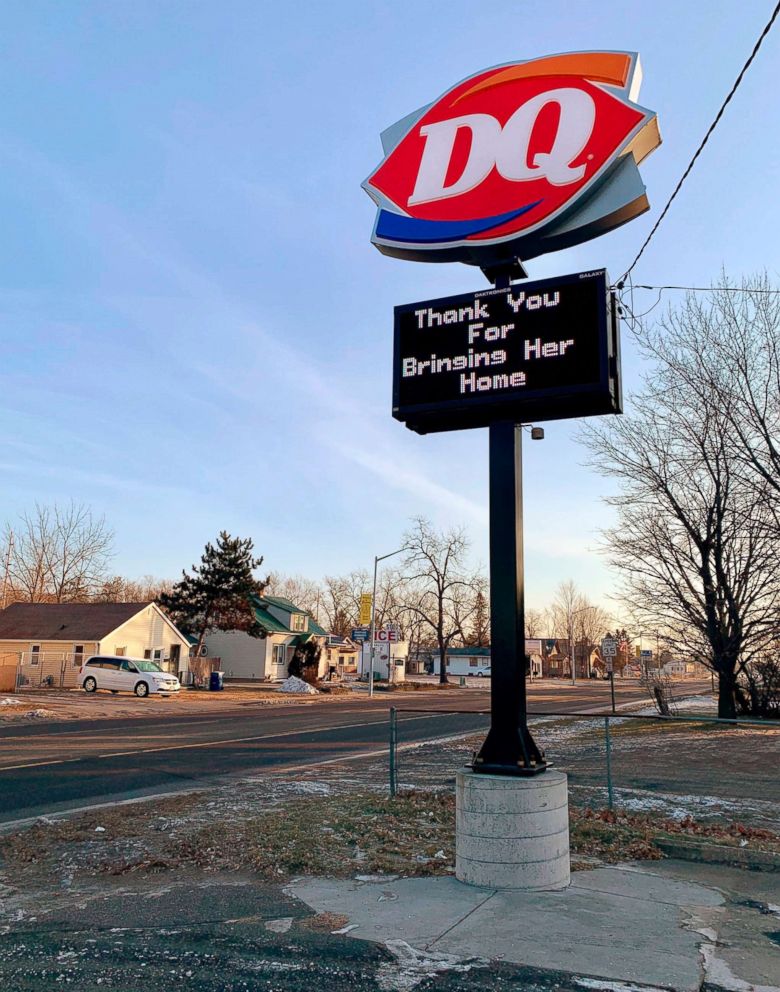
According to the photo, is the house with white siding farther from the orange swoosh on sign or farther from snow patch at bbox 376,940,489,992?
snow patch at bbox 376,940,489,992

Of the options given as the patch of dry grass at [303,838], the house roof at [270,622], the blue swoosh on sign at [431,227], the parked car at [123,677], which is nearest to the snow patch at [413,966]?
the patch of dry grass at [303,838]

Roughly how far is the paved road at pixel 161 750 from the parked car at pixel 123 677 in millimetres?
10105

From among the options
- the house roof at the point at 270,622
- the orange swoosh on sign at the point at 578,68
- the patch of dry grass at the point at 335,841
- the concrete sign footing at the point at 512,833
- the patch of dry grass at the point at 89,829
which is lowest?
the patch of dry grass at the point at 89,829

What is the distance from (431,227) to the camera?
8.51 metres

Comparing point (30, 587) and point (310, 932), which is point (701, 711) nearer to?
point (310, 932)

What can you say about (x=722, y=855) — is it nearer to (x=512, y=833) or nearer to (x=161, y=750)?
(x=512, y=833)

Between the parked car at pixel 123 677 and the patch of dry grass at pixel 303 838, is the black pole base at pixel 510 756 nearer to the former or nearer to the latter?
the patch of dry grass at pixel 303 838

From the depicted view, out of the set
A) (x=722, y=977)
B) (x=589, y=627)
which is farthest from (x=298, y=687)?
(x=589, y=627)

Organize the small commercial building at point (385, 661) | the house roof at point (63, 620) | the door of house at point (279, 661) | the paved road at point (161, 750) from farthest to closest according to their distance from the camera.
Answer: the small commercial building at point (385, 661), the door of house at point (279, 661), the house roof at point (63, 620), the paved road at point (161, 750)

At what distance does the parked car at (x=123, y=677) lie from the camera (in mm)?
36781

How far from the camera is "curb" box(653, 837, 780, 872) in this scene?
7270 millimetres

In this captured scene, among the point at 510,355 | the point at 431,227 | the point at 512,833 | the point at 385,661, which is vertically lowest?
the point at 512,833

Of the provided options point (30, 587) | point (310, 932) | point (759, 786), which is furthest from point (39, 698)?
point (30, 587)

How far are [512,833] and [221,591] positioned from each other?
148 feet
